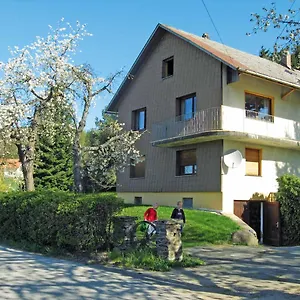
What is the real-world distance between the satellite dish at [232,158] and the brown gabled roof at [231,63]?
158 inches

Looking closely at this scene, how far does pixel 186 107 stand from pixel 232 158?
4658 mm

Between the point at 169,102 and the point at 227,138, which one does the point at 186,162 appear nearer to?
the point at 227,138

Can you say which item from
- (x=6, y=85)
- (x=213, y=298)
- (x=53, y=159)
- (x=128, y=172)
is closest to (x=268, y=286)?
(x=213, y=298)

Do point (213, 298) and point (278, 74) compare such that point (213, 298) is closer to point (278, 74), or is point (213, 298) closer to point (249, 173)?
point (249, 173)

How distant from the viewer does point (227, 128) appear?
20.9m

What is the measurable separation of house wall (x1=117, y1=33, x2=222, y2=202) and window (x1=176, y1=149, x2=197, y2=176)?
0.29m

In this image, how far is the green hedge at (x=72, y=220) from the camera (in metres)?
11.6

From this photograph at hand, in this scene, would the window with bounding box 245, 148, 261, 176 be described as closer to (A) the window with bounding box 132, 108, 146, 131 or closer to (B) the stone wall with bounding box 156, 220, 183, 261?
(A) the window with bounding box 132, 108, 146, 131

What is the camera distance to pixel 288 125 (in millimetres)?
23766

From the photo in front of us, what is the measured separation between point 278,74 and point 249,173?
20.4 feet

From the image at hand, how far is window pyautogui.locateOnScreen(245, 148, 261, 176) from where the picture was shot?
22.3 metres

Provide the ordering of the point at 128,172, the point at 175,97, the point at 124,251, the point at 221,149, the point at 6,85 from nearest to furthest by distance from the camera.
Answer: the point at 124,251, the point at 6,85, the point at 221,149, the point at 175,97, the point at 128,172

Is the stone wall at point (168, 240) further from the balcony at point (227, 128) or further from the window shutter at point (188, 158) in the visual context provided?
the window shutter at point (188, 158)

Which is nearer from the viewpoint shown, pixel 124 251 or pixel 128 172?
pixel 124 251
